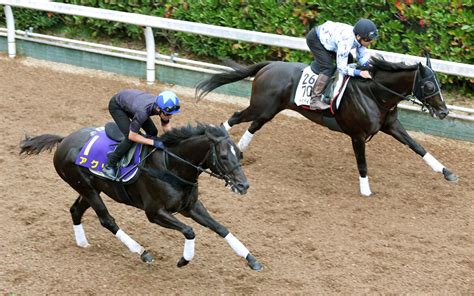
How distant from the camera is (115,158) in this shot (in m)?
6.70

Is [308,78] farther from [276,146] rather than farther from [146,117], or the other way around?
[146,117]

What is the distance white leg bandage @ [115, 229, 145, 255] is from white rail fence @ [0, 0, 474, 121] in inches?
169

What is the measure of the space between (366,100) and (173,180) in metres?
2.89

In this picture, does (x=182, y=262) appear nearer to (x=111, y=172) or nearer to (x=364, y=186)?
(x=111, y=172)

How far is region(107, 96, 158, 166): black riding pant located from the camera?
21.9ft

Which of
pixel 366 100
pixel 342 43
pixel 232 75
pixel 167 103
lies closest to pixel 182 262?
pixel 167 103

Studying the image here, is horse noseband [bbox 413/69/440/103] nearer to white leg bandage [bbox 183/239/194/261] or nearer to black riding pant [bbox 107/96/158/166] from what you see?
black riding pant [bbox 107/96/158/166]

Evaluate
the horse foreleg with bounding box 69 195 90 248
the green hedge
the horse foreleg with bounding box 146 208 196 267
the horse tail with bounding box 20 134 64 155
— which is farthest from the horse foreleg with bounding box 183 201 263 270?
the green hedge

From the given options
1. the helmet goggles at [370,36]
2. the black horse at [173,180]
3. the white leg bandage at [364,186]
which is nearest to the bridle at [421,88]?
the helmet goggles at [370,36]

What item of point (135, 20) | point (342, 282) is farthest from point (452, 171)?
point (135, 20)

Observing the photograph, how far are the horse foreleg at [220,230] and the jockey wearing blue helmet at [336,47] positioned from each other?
2618 mm

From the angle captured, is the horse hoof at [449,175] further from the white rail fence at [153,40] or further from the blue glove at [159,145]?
the blue glove at [159,145]

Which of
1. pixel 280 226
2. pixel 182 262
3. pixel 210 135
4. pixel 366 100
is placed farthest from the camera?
pixel 366 100

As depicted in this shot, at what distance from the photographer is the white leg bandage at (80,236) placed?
7.25 meters
